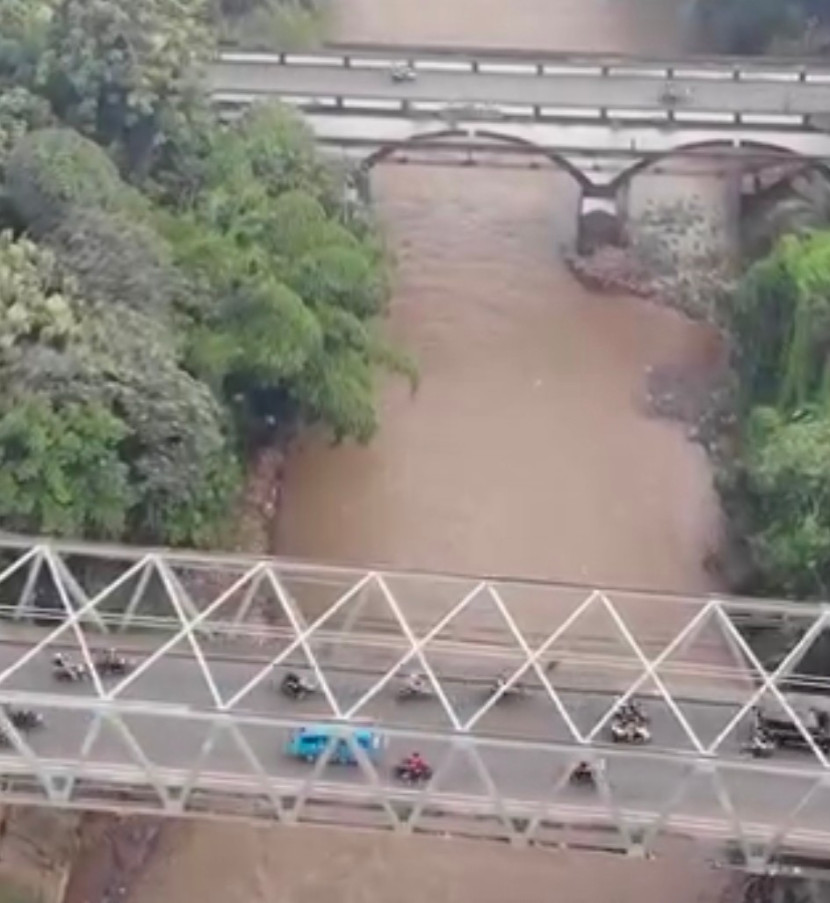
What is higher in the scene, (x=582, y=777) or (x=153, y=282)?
(x=153, y=282)

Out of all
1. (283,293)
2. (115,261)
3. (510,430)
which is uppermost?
(115,261)

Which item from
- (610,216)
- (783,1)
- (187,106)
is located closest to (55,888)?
(187,106)

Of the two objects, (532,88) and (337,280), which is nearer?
(337,280)

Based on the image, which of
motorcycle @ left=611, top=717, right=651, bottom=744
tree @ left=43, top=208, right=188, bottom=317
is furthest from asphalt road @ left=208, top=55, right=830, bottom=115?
motorcycle @ left=611, top=717, right=651, bottom=744

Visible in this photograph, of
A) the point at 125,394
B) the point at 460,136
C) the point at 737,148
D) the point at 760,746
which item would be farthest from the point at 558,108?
the point at 760,746

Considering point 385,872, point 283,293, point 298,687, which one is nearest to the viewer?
point 298,687

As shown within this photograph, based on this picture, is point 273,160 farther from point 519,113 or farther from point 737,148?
point 737,148

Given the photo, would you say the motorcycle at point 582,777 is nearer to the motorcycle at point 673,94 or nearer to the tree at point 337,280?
the tree at point 337,280

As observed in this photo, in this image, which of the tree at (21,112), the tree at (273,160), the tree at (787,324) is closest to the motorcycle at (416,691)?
the tree at (787,324)

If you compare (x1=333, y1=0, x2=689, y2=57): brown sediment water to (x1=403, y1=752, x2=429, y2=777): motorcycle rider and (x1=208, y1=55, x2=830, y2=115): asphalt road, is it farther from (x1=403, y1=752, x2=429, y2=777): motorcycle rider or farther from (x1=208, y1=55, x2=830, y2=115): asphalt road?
(x1=403, y1=752, x2=429, y2=777): motorcycle rider
